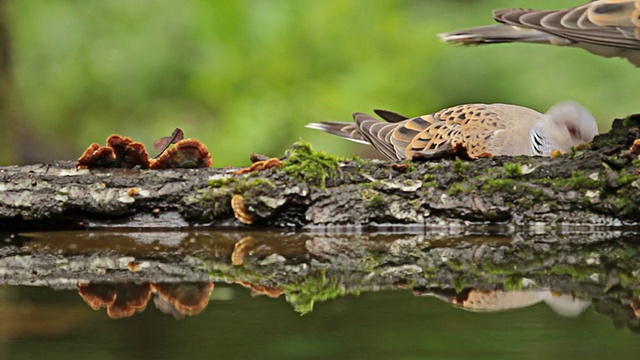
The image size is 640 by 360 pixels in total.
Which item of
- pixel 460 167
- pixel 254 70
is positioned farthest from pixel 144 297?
pixel 254 70

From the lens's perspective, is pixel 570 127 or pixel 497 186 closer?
pixel 497 186

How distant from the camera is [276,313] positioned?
7.42ft

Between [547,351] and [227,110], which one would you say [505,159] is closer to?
[547,351]

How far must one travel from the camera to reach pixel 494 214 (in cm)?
350

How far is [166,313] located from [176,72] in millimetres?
4654

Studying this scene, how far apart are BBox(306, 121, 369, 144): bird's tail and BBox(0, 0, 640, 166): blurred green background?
0.92 ft

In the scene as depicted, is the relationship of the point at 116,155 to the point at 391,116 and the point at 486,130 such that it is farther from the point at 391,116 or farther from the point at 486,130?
the point at 391,116

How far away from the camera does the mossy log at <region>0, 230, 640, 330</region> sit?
2471 millimetres

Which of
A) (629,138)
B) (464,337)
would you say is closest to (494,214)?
(629,138)

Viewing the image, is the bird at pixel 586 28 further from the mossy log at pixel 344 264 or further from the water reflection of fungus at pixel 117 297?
the water reflection of fungus at pixel 117 297

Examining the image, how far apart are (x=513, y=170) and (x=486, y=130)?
1351mm

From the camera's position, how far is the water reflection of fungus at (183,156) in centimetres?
375


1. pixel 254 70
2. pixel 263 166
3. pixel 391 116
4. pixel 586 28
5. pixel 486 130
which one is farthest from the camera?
pixel 254 70

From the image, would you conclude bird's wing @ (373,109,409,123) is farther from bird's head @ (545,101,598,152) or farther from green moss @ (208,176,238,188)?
green moss @ (208,176,238,188)
